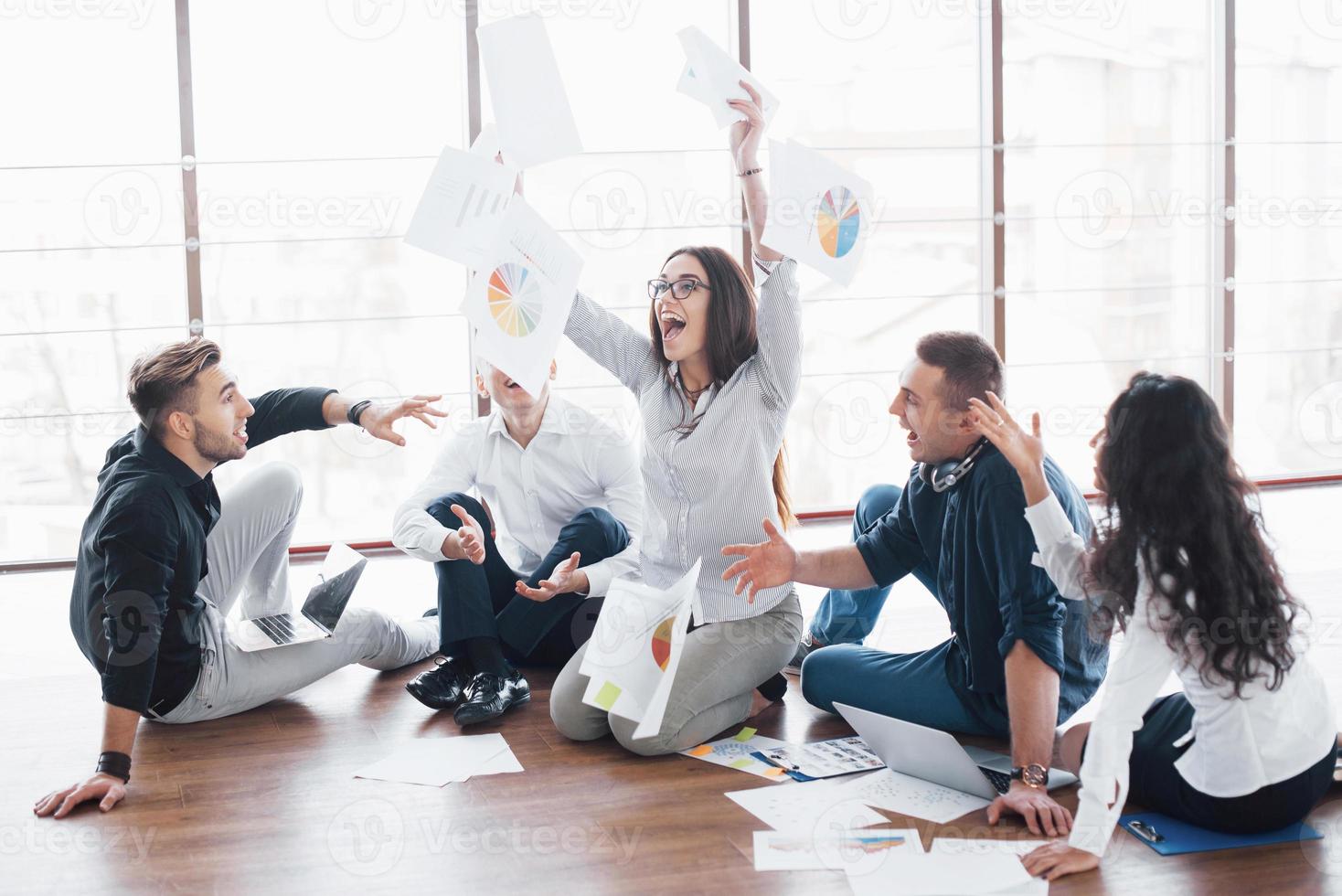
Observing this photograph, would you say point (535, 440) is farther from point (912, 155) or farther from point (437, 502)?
point (912, 155)

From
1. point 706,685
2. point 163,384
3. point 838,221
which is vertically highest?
point 838,221

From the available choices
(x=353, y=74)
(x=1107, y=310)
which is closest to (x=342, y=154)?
(x=353, y=74)

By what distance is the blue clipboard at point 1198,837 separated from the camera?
173 cm

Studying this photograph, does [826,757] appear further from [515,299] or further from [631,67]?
[631,67]

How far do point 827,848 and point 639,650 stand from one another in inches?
19.9

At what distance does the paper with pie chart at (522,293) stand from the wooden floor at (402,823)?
2.36 feet

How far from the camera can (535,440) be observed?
263 cm

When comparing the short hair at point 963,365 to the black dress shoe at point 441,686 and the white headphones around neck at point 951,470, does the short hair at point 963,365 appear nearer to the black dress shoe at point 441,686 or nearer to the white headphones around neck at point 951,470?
the white headphones around neck at point 951,470

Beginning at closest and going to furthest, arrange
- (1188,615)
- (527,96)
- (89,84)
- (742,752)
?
(1188,615) → (742,752) → (527,96) → (89,84)

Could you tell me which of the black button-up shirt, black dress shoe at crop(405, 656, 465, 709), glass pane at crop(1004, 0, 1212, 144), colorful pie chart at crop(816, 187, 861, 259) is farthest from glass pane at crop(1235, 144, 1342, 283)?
the black button-up shirt

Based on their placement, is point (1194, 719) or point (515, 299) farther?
point (515, 299)

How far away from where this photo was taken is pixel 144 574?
204cm

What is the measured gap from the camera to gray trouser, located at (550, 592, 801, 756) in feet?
7.04

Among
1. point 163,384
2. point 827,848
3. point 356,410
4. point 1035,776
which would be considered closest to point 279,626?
point 356,410
